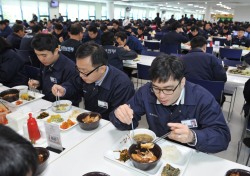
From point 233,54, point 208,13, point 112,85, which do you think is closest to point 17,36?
point 112,85

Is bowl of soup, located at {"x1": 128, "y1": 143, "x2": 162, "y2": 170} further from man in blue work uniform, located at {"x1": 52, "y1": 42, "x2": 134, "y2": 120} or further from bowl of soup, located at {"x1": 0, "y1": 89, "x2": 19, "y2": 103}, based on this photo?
bowl of soup, located at {"x1": 0, "y1": 89, "x2": 19, "y2": 103}

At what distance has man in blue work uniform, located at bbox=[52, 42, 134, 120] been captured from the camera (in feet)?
5.73

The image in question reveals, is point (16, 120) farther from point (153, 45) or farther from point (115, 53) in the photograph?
point (153, 45)

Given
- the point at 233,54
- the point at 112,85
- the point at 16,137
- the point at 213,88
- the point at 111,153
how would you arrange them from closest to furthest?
the point at 16,137
the point at 111,153
the point at 112,85
the point at 213,88
the point at 233,54

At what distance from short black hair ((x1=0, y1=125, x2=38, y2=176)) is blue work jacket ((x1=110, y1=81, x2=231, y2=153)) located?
973mm

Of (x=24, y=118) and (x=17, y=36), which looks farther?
(x=17, y=36)

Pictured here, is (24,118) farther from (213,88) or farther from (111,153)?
(213,88)

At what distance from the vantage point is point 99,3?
783 inches

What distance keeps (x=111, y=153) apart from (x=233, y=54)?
184 inches

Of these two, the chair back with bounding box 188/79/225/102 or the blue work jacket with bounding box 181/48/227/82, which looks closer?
the chair back with bounding box 188/79/225/102

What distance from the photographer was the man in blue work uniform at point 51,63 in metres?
2.20

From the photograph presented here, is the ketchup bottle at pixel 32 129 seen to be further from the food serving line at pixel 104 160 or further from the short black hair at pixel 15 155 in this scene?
the short black hair at pixel 15 155

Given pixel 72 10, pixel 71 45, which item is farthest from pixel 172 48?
pixel 72 10

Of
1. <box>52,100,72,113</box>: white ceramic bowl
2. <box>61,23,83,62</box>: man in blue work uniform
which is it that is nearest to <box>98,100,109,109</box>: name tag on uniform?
<box>52,100,72,113</box>: white ceramic bowl
